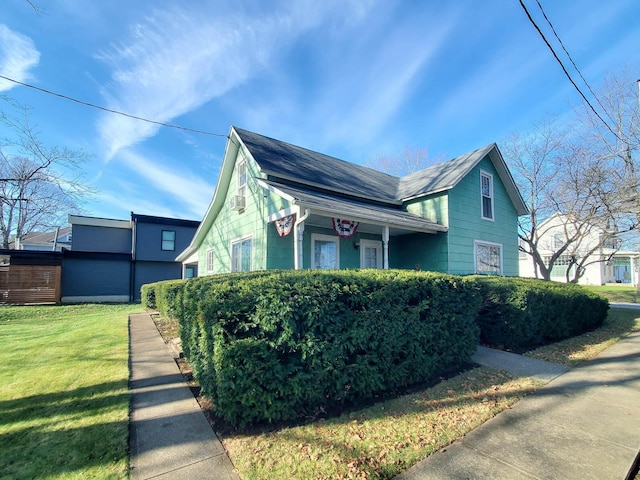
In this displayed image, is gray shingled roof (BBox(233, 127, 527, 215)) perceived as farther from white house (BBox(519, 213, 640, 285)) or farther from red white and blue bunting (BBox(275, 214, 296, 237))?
white house (BBox(519, 213, 640, 285))

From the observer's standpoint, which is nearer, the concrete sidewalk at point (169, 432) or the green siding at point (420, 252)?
the concrete sidewalk at point (169, 432)

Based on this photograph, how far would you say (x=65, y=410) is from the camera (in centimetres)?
355

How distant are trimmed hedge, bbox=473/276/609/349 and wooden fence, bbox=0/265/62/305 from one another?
74.7ft

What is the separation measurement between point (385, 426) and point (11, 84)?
10524 millimetres

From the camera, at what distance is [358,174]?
41.9 feet

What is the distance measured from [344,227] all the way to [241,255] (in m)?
4.66

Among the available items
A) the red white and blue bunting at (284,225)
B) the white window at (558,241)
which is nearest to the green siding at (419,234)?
the red white and blue bunting at (284,225)

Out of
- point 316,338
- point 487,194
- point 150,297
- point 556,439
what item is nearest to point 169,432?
point 316,338

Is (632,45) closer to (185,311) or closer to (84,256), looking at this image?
(185,311)

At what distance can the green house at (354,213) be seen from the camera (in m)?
8.52

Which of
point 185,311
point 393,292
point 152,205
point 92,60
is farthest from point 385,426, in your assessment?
point 152,205

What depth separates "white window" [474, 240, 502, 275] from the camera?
11570 millimetres

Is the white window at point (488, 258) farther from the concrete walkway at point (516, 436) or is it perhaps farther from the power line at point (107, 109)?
the power line at point (107, 109)

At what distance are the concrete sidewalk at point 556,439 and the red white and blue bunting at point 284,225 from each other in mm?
5738
